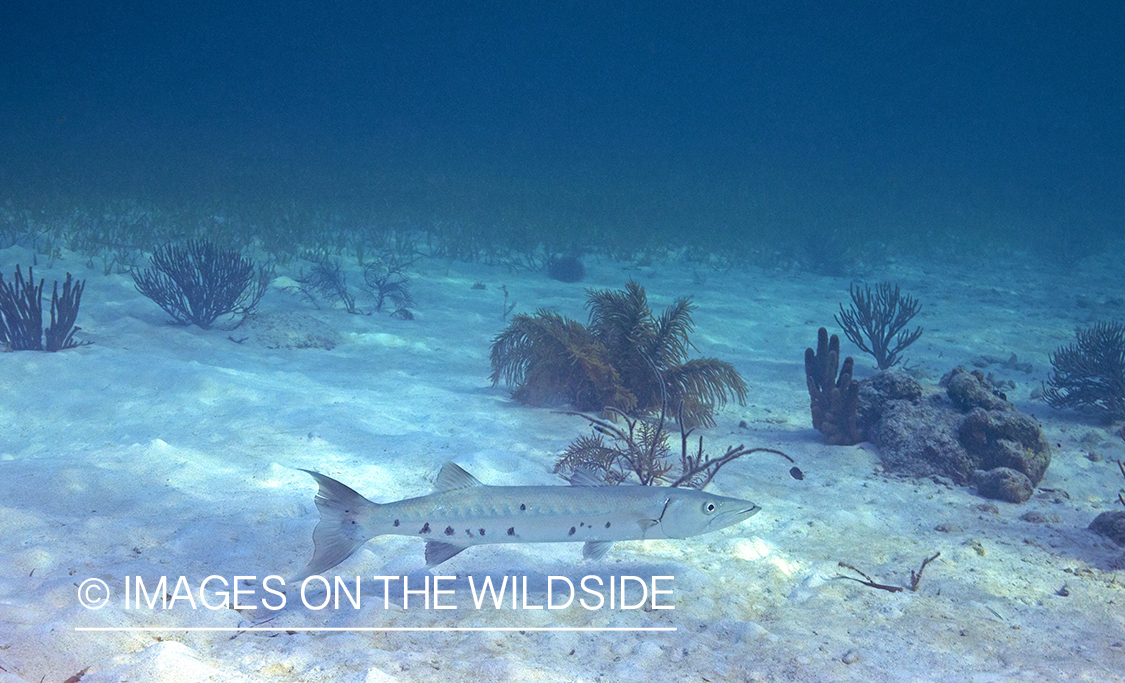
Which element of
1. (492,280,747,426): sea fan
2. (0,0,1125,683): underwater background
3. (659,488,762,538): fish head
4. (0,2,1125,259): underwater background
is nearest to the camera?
(0,0,1125,683): underwater background

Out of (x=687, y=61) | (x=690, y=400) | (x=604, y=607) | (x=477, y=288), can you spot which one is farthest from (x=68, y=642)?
(x=687, y=61)

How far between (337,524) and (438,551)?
463mm

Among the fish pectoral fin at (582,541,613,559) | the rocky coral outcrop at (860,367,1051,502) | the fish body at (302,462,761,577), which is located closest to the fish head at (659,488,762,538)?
the fish body at (302,462,761,577)

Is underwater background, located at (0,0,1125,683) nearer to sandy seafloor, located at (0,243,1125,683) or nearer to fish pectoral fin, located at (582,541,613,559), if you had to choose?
sandy seafloor, located at (0,243,1125,683)

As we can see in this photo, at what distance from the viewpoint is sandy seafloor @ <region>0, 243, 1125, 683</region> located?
2.30 m

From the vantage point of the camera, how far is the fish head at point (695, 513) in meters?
2.72

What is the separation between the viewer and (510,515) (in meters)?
2.64

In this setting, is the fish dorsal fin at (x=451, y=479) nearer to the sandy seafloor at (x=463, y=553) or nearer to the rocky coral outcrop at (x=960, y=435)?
the sandy seafloor at (x=463, y=553)

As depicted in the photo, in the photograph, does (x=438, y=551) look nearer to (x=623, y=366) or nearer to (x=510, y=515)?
(x=510, y=515)

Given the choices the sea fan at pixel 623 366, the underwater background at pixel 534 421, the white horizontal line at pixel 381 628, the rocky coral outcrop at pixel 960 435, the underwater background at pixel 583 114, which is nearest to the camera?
the white horizontal line at pixel 381 628

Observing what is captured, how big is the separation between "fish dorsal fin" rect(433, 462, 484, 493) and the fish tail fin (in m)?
0.34

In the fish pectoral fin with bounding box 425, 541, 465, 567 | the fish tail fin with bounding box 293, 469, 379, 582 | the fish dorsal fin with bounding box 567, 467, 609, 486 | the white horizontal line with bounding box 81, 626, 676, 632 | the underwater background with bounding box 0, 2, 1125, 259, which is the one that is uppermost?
the underwater background with bounding box 0, 2, 1125, 259

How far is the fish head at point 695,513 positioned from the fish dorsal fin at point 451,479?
3.14ft

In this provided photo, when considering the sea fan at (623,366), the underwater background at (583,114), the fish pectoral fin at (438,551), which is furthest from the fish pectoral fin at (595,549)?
the underwater background at (583,114)
